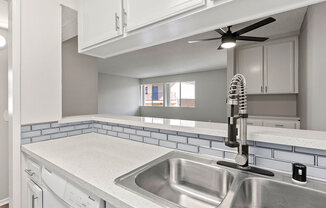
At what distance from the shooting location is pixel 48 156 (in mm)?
1011

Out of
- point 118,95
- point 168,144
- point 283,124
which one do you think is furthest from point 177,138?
point 118,95

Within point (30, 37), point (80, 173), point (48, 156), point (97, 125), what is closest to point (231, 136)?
point (80, 173)

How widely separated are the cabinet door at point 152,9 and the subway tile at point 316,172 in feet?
2.91

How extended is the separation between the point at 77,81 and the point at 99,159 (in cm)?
153

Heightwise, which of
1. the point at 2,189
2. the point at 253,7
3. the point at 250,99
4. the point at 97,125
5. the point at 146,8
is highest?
the point at 146,8

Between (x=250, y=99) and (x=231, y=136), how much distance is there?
11.2 feet

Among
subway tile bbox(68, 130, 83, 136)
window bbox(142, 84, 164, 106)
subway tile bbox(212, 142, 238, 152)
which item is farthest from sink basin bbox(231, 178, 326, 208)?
window bbox(142, 84, 164, 106)

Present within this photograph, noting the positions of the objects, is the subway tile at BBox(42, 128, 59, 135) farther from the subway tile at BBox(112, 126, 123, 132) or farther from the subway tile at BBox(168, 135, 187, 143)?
the subway tile at BBox(168, 135, 187, 143)

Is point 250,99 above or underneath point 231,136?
above

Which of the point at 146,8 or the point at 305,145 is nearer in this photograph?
the point at 305,145

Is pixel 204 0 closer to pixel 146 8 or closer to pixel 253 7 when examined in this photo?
pixel 253 7

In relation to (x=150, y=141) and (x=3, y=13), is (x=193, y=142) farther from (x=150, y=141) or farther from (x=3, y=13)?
(x=3, y=13)

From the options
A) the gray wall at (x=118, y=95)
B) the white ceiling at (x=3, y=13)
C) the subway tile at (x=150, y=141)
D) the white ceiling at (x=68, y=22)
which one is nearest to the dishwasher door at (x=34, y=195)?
the subway tile at (x=150, y=141)

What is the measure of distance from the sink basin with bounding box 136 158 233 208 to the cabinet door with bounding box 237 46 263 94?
3118 millimetres
